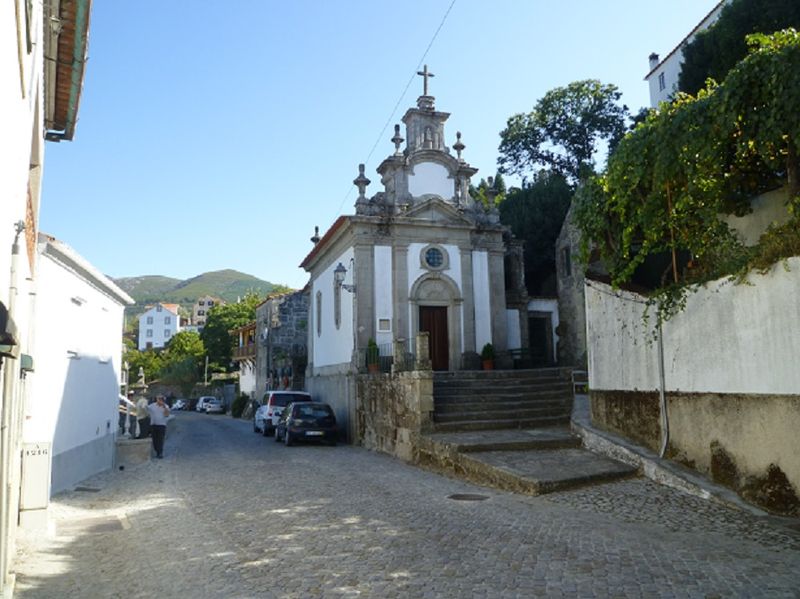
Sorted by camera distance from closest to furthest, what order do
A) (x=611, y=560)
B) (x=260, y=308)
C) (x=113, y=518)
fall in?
1. (x=611, y=560)
2. (x=113, y=518)
3. (x=260, y=308)

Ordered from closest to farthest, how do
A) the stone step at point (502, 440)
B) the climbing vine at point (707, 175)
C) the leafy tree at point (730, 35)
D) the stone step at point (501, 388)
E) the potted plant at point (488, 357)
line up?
the climbing vine at point (707, 175) < the stone step at point (502, 440) < the stone step at point (501, 388) < the potted plant at point (488, 357) < the leafy tree at point (730, 35)

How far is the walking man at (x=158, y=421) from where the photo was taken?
1542 cm

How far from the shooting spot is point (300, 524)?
7.80 metres

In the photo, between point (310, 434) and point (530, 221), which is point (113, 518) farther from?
point (530, 221)

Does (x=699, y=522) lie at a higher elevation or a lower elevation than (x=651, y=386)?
lower

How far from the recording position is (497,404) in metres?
15.1

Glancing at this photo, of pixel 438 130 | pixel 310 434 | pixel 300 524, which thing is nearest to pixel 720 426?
pixel 300 524

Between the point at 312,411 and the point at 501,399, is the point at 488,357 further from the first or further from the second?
the point at 312,411

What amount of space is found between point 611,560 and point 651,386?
5104 millimetres

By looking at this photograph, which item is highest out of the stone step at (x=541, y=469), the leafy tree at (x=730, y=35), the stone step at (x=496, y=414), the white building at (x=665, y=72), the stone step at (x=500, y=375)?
the white building at (x=665, y=72)

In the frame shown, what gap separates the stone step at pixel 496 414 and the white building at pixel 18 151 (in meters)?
9.01

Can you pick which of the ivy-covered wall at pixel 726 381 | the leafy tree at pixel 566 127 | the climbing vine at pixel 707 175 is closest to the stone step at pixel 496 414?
the ivy-covered wall at pixel 726 381

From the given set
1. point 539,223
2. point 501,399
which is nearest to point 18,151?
point 501,399

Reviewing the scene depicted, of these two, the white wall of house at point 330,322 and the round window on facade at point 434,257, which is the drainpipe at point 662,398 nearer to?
the round window on facade at point 434,257
